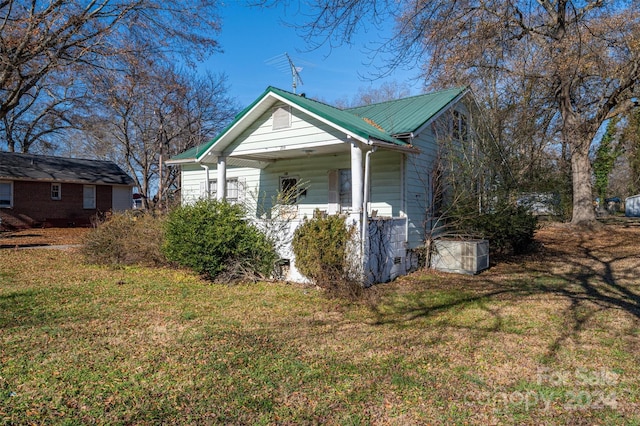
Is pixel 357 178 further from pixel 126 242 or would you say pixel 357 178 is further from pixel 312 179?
pixel 126 242

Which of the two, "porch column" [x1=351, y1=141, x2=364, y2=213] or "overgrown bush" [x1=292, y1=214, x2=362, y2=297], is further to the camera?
"porch column" [x1=351, y1=141, x2=364, y2=213]

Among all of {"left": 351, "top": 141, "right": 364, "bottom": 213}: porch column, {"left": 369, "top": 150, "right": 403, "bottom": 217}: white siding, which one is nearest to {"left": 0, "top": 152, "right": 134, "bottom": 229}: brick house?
{"left": 369, "top": 150, "right": 403, "bottom": 217}: white siding

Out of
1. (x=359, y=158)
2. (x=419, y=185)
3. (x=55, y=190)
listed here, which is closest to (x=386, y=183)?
(x=419, y=185)

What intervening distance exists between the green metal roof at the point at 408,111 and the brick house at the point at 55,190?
17.7 m

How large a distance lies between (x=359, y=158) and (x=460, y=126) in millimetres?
5827

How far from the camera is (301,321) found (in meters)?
6.03

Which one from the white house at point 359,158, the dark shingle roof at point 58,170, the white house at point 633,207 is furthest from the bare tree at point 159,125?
the white house at point 633,207

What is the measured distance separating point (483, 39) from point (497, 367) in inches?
216

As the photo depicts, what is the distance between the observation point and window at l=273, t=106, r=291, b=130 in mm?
10039

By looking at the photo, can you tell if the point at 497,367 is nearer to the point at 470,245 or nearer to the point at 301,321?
the point at 301,321

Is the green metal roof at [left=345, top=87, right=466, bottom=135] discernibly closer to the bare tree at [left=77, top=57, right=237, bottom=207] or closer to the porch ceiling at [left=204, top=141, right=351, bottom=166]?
the porch ceiling at [left=204, top=141, right=351, bottom=166]

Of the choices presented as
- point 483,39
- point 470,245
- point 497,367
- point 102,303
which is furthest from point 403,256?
point 102,303

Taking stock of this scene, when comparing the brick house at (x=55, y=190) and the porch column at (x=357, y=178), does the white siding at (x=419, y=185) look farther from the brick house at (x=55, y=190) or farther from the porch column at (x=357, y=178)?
the brick house at (x=55, y=190)

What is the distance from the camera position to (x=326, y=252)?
8062 millimetres
